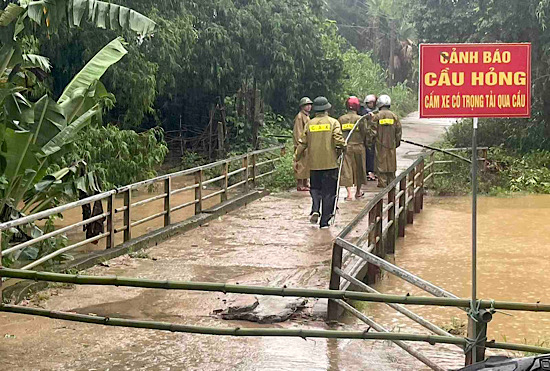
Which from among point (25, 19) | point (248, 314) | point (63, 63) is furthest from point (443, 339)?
point (63, 63)

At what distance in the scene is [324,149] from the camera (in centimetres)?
1140

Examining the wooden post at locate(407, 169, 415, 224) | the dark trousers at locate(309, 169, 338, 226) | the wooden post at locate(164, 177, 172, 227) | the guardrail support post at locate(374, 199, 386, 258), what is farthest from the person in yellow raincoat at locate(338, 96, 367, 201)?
the guardrail support post at locate(374, 199, 386, 258)

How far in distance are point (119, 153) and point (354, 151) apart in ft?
13.1

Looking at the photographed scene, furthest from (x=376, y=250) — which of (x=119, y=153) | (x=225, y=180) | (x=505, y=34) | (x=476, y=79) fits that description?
(x=505, y=34)

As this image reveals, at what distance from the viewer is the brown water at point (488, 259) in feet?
24.4

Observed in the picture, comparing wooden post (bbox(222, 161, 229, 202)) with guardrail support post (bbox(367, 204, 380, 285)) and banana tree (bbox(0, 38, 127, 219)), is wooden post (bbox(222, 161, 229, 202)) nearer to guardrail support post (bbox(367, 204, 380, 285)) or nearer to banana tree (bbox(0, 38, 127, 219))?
banana tree (bbox(0, 38, 127, 219))

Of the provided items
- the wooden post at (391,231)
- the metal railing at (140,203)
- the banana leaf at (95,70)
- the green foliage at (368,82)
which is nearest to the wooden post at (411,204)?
the wooden post at (391,231)

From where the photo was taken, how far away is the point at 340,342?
633 centimetres

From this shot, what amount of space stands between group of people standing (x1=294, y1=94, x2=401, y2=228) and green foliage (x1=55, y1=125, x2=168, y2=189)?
2.67 m

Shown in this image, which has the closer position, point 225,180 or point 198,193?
point 198,193

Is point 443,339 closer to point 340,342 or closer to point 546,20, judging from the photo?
point 340,342

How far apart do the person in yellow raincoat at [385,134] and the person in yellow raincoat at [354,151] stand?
0.22 metres

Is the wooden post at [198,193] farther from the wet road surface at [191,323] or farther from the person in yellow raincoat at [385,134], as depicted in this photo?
the person in yellow raincoat at [385,134]

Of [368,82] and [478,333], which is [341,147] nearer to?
[478,333]
